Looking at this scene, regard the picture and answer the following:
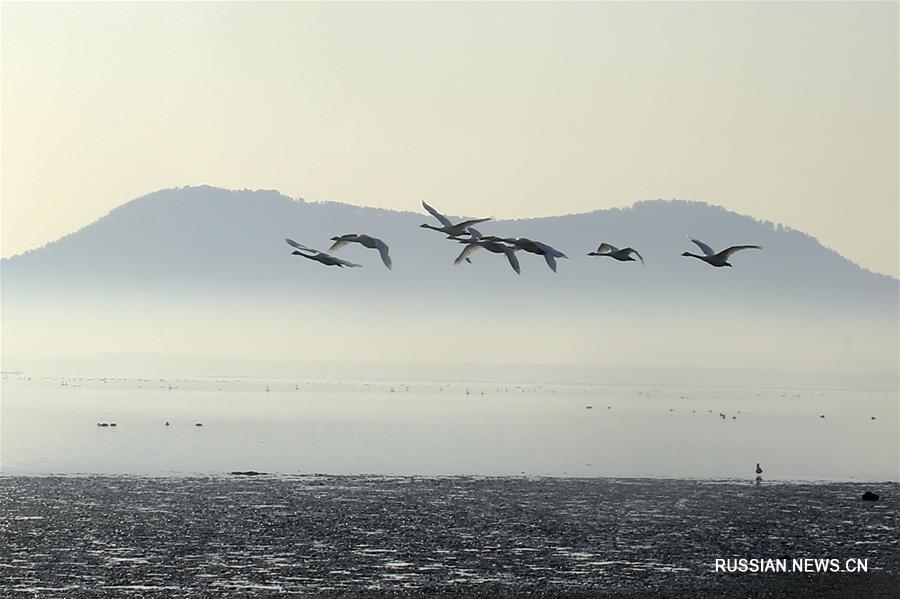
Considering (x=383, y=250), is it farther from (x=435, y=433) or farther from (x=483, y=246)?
(x=435, y=433)

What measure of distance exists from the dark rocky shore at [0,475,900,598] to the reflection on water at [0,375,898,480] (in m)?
10.2

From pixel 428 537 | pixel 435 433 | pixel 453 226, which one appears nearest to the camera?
pixel 453 226

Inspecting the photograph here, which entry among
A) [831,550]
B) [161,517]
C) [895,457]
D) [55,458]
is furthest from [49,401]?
[831,550]

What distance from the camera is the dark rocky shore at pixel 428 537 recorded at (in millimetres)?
33375

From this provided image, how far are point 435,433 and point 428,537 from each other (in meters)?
48.0

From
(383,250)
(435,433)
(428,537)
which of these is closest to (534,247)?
(383,250)

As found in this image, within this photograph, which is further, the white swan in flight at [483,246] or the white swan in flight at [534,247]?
the white swan in flight at [483,246]

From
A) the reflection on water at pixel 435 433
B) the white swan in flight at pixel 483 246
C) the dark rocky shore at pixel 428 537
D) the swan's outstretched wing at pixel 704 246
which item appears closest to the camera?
the dark rocky shore at pixel 428 537

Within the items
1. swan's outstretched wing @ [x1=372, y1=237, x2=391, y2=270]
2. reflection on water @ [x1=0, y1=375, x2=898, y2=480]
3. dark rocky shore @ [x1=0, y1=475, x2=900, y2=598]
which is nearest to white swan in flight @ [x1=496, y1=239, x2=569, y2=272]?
swan's outstretched wing @ [x1=372, y1=237, x2=391, y2=270]

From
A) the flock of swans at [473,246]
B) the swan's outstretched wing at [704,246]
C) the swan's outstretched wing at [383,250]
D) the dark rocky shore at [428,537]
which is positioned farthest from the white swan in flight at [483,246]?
the dark rocky shore at [428,537]

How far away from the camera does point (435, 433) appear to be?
288ft

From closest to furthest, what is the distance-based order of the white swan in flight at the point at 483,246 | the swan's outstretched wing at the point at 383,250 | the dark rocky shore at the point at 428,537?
the dark rocky shore at the point at 428,537, the swan's outstretched wing at the point at 383,250, the white swan in flight at the point at 483,246

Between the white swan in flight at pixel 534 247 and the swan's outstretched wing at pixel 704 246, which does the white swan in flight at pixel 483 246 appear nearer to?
the white swan in flight at pixel 534 247

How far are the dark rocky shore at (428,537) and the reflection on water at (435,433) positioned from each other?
33.4ft
